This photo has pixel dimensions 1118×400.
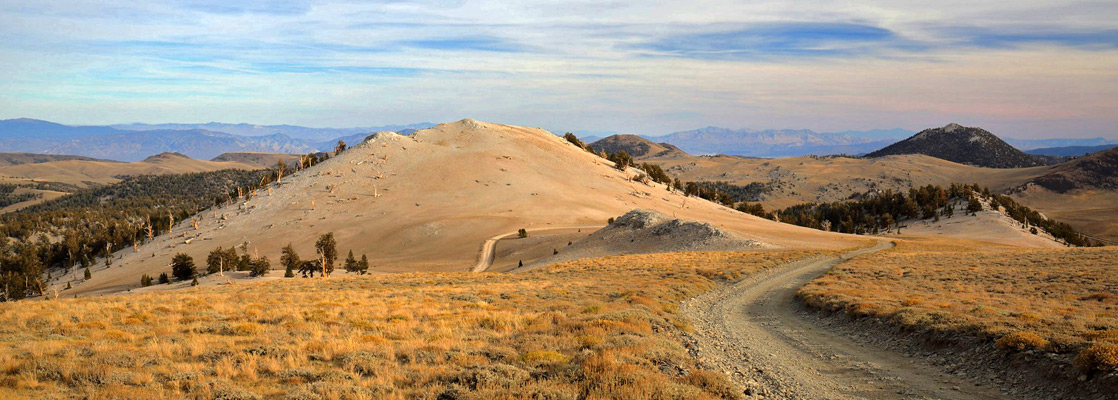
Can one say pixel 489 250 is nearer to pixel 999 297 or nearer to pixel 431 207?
pixel 431 207

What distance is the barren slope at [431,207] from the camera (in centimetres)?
7644

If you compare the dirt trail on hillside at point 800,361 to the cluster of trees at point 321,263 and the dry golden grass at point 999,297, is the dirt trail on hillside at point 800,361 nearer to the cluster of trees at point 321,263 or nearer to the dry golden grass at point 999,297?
the dry golden grass at point 999,297

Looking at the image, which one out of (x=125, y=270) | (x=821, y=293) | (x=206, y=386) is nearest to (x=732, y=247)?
(x=821, y=293)

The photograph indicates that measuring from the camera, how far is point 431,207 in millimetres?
95000

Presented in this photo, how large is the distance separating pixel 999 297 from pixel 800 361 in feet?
52.5

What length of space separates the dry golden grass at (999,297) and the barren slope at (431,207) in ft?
81.2

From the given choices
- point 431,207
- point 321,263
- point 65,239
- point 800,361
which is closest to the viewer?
point 800,361

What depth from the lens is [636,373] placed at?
459 inches

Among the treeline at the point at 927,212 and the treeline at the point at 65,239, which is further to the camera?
the treeline at the point at 927,212

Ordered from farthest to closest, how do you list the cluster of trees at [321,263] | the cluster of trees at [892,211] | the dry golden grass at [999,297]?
the cluster of trees at [892,211] < the cluster of trees at [321,263] < the dry golden grass at [999,297]

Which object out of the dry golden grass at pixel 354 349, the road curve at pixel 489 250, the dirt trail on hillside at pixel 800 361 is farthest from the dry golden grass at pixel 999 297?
the road curve at pixel 489 250

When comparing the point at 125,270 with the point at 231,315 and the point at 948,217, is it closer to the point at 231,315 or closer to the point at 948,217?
the point at 231,315

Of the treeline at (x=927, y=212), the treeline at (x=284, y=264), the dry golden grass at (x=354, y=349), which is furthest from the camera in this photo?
the treeline at (x=927, y=212)

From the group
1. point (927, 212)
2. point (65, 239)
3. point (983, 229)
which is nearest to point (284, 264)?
point (65, 239)
